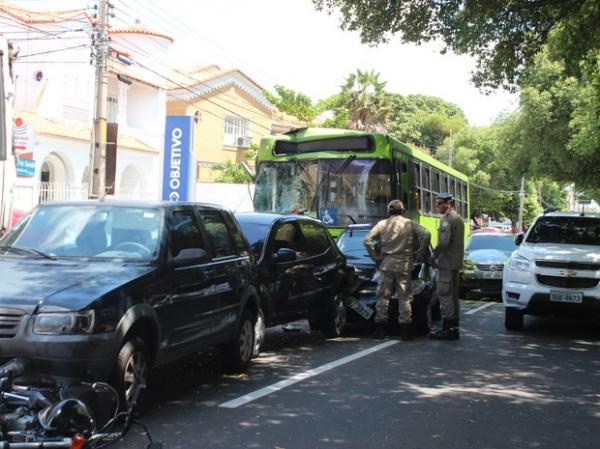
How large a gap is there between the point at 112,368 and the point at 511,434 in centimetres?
305

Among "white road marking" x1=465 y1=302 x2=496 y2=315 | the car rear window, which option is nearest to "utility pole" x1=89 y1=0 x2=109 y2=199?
the car rear window

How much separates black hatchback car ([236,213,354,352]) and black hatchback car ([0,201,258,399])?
716 mm

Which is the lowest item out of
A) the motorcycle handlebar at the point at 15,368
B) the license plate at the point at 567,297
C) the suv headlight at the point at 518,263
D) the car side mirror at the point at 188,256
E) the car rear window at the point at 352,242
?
the motorcycle handlebar at the point at 15,368

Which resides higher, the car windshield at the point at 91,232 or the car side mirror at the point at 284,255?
the car windshield at the point at 91,232

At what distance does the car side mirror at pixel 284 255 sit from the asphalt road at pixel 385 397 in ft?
3.83

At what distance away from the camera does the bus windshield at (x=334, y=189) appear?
13.4m

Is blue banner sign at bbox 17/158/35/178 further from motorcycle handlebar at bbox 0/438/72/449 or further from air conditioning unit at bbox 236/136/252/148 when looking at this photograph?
air conditioning unit at bbox 236/136/252/148

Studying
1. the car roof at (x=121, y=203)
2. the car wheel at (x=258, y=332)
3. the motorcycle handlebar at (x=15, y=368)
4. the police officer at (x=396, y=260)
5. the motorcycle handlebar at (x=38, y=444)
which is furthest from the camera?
the police officer at (x=396, y=260)

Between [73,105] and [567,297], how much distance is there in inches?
783

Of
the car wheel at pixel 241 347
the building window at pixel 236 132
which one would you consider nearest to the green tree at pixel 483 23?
the car wheel at pixel 241 347

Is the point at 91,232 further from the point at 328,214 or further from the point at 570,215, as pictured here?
the point at 570,215

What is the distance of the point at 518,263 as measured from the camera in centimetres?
1050

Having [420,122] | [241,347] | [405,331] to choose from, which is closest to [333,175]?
[405,331]

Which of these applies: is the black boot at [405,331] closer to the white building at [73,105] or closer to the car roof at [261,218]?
the car roof at [261,218]
